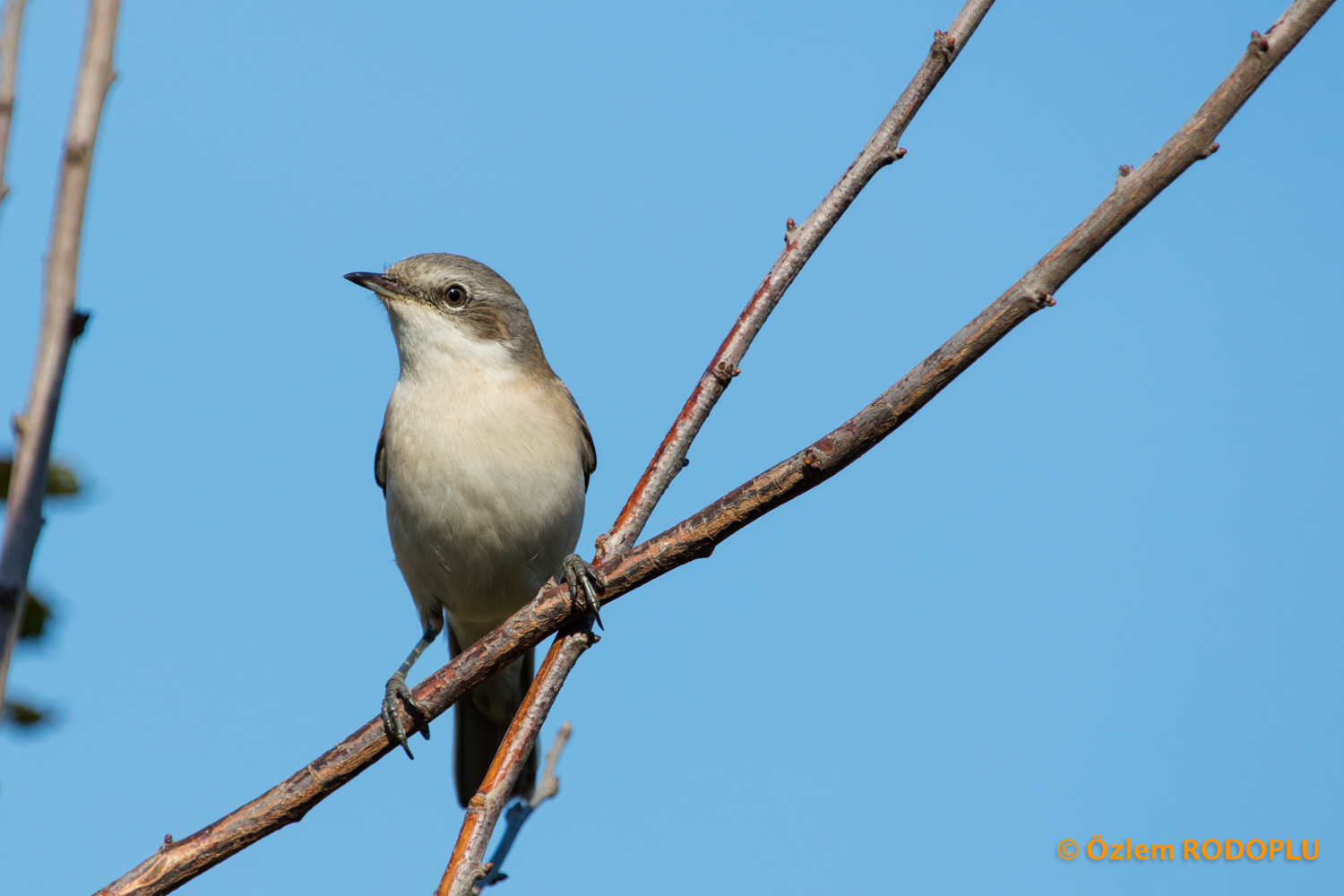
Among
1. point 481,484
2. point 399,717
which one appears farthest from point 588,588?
point 481,484

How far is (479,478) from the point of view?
21.6 ft

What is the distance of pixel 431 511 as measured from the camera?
6703 mm

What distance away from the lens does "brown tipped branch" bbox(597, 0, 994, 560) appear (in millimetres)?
3836

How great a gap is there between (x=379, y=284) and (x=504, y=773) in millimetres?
3992

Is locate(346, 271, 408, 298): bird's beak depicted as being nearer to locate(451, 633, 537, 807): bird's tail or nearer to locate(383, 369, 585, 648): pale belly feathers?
locate(383, 369, 585, 648): pale belly feathers

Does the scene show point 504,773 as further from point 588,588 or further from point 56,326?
point 56,326

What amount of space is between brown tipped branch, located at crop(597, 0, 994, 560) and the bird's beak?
316cm

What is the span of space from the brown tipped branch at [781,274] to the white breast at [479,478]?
2217 millimetres

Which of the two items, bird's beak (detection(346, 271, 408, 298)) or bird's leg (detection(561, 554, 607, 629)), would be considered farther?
bird's beak (detection(346, 271, 408, 298))

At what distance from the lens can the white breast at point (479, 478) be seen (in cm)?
662

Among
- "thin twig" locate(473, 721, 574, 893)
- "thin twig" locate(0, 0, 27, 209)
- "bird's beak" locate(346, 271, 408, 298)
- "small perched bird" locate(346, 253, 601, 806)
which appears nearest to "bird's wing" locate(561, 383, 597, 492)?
"small perched bird" locate(346, 253, 601, 806)

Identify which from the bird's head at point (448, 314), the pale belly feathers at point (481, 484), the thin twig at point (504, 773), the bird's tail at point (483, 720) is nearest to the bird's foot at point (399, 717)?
the thin twig at point (504, 773)

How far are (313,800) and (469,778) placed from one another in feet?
14.4

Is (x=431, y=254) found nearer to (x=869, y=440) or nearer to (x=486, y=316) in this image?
(x=486, y=316)
